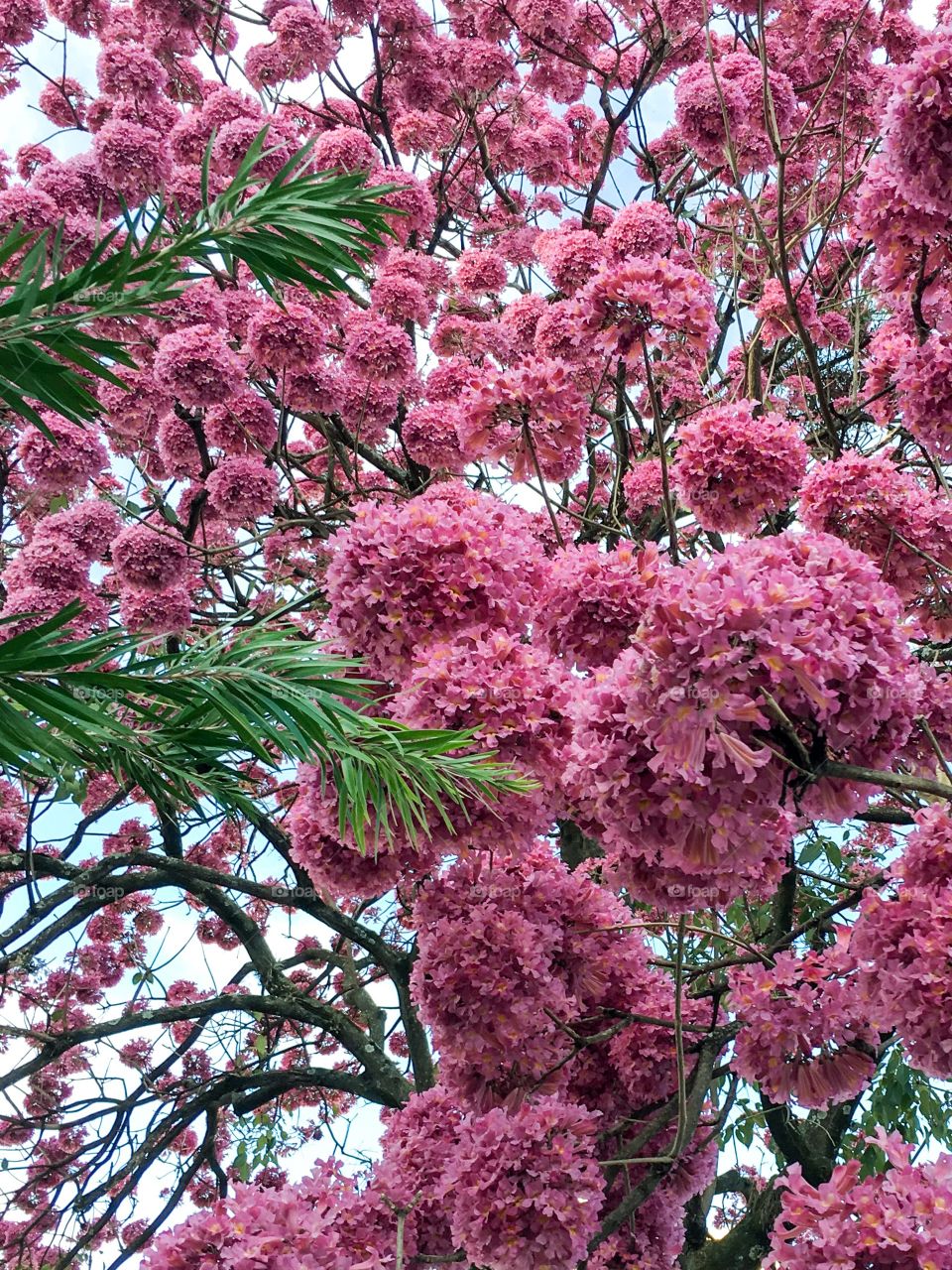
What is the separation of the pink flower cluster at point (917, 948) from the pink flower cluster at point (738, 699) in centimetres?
61

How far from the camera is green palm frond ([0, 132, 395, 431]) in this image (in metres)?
1.94

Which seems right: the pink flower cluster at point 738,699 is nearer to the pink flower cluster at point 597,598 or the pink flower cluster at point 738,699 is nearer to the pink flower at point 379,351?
the pink flower cluster at point 597,598

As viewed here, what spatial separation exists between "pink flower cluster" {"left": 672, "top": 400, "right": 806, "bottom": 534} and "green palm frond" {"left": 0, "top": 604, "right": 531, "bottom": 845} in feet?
4.46

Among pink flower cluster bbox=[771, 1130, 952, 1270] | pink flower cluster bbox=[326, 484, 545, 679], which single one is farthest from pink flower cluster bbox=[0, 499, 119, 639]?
pink flower cluster bbox=[771, 1130, 952, 1270]

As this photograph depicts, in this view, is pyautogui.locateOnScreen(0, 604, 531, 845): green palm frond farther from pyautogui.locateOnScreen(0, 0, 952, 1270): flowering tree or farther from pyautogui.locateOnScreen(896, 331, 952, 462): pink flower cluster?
pyautogui.locateOnScreen(896, 331, 952, 462): pink flower cluster

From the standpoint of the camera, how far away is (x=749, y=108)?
224 inches

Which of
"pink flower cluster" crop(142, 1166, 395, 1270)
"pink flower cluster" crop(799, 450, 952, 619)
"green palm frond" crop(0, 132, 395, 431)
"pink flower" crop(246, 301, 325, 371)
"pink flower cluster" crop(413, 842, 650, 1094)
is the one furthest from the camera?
"pink flower" crop(246, 301, 325, 371)

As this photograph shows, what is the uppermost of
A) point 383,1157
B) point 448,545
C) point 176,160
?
point 176,160

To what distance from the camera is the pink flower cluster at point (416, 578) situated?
2.62 metres

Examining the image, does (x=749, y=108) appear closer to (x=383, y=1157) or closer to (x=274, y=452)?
(x=274, y=452)

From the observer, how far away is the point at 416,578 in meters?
2.64

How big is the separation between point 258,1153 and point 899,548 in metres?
5.28

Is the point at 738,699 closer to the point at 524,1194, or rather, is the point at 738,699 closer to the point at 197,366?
the point at 524,1194

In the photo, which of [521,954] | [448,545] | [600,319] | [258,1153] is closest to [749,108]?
[600,319]
